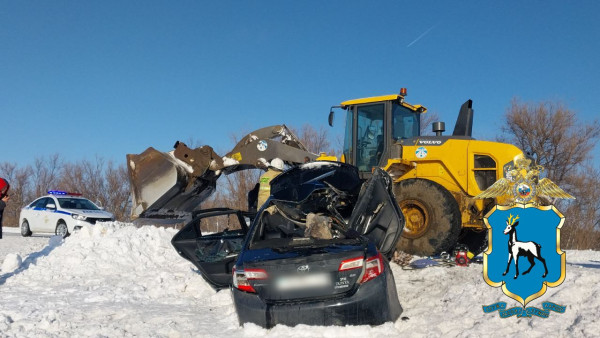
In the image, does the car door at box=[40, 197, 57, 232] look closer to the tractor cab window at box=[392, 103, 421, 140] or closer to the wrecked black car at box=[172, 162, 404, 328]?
the wrecked black car at box=[172, 162, 404, 328]

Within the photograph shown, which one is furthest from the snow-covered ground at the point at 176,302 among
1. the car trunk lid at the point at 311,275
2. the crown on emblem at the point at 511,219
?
the crown on emblem at the point at 511,219

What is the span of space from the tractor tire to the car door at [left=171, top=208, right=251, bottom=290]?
299cm

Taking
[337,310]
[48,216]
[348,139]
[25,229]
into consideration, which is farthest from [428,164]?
[25,229]

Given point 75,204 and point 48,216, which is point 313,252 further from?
point 48,216

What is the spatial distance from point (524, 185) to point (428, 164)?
361 cm

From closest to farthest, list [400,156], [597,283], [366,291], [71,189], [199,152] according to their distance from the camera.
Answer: [366,291], [597,283], [400,156], [199,152], [71,189]

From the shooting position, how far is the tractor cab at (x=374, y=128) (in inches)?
401

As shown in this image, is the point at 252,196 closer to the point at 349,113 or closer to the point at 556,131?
the point at 349,113

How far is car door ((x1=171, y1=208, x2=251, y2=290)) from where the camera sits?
7.33 m

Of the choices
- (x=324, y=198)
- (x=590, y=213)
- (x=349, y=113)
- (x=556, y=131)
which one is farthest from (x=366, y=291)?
(x=556, y=131)

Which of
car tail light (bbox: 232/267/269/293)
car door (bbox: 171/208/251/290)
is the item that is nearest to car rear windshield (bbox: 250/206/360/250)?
car tail light (bbox: 232/267/269/293)

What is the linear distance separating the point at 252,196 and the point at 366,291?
6.47 metres

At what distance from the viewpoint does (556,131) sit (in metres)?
28.5

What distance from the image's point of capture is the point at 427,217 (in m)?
8.92
